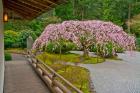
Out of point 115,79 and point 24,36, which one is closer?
point 115,79

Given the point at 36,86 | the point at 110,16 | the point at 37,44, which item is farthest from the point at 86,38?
the point at 110,16

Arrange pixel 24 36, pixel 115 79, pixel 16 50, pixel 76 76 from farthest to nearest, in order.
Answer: pixel 24 36 < pixel 16 50 < pixel 115 79 < pixel 76 76

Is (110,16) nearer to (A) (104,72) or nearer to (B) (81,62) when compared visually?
(B) (81,62)

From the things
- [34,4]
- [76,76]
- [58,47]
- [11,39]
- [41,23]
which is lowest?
[76,76]

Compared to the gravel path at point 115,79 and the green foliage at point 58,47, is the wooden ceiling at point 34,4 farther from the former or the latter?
the green foliage at point 58,47

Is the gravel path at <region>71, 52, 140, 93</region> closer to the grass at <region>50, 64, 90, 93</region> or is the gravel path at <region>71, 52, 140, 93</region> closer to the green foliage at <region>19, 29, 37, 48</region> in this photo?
the grass at <region>50, 64, 90, 93</region>

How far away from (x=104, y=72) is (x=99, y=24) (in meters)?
2.94

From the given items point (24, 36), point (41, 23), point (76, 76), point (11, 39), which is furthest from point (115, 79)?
point (41, 23)

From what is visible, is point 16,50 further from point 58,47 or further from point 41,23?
point 58,47

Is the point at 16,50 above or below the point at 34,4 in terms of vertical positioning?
below

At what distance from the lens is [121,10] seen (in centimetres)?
3653

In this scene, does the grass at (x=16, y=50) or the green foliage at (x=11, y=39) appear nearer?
the grass at (x=16, y=50)

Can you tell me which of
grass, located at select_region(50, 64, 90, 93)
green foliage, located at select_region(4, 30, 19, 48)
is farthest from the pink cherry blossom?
green foliage, located at select_region(4, 30, 19, 48)

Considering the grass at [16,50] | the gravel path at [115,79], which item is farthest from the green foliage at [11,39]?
the gravel path at [115,79]
